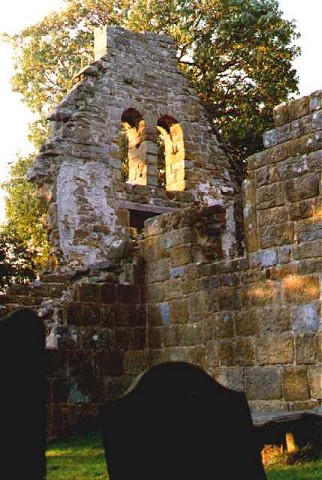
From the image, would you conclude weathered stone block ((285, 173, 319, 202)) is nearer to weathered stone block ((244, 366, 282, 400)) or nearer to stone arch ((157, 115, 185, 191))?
weathered stone block ((244, 366, 282, 400))

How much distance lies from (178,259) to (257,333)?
2108 mm

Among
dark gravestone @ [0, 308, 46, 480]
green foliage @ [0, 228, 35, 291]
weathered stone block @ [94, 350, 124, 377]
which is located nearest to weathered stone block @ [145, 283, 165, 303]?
weathered stone block @ [94, 350, 124, 377]

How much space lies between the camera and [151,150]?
16.9 m

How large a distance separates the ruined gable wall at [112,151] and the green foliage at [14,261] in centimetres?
645

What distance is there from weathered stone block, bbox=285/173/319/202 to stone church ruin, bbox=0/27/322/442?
0.06ft

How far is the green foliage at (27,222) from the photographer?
2416 centimetres

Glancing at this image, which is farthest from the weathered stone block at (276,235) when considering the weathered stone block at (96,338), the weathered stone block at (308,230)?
the weathered stone block at (96,338)

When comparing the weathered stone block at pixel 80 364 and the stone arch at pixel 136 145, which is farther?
the stone arch at pixel 136 145

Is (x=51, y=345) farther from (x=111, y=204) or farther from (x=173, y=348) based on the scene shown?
(x=111, y=204)

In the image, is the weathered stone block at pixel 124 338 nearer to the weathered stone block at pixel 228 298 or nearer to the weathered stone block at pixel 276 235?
the weathered stone block at pixel 228 298

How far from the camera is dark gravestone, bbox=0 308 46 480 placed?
327 cm

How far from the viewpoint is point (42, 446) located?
3.35 meters

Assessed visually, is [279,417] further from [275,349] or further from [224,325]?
[224,325]

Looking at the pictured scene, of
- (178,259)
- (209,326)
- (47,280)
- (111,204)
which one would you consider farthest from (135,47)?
(209,326)
